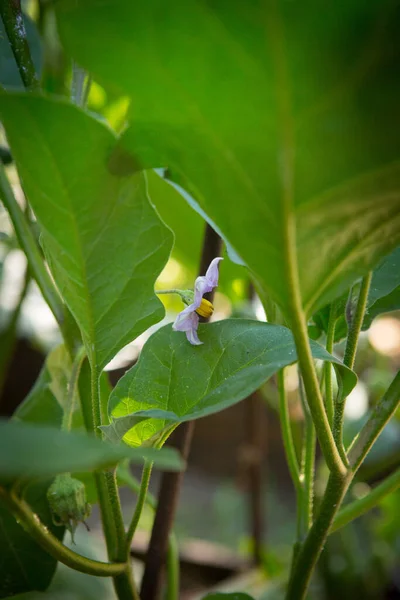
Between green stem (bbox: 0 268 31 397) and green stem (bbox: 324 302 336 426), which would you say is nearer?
green stem (bbox: 324 302 336 426)

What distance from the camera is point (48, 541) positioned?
284 mm

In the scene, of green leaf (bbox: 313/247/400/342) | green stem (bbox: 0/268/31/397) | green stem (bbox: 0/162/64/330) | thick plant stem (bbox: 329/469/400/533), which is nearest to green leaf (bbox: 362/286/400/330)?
green leaf (bbox: 313/247/400/342)

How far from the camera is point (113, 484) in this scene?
31 centimetres

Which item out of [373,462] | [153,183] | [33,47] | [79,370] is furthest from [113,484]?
[373,462]

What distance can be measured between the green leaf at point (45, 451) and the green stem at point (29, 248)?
210 millimetres

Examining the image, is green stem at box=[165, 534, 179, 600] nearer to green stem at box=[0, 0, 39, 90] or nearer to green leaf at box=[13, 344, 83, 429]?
green leaf at box=[13, 344, 83, 429]

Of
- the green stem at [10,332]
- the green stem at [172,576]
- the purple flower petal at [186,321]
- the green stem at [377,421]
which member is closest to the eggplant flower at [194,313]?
the purple flower petal at [186,321]

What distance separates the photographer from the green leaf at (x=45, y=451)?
0.17 metres

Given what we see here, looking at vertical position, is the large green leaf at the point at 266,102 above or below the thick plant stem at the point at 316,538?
above

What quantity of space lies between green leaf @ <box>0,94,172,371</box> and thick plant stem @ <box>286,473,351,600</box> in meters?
0.13

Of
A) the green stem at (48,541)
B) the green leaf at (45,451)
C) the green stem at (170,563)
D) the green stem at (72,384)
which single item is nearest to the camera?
the green leaf at (45,451)

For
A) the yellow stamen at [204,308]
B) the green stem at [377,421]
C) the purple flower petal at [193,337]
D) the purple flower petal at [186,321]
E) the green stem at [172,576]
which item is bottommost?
the green stem at [172,576]

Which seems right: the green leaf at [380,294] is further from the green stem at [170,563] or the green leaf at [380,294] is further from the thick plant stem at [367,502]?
the green stem at [170,563]

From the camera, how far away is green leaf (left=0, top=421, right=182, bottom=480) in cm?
17
